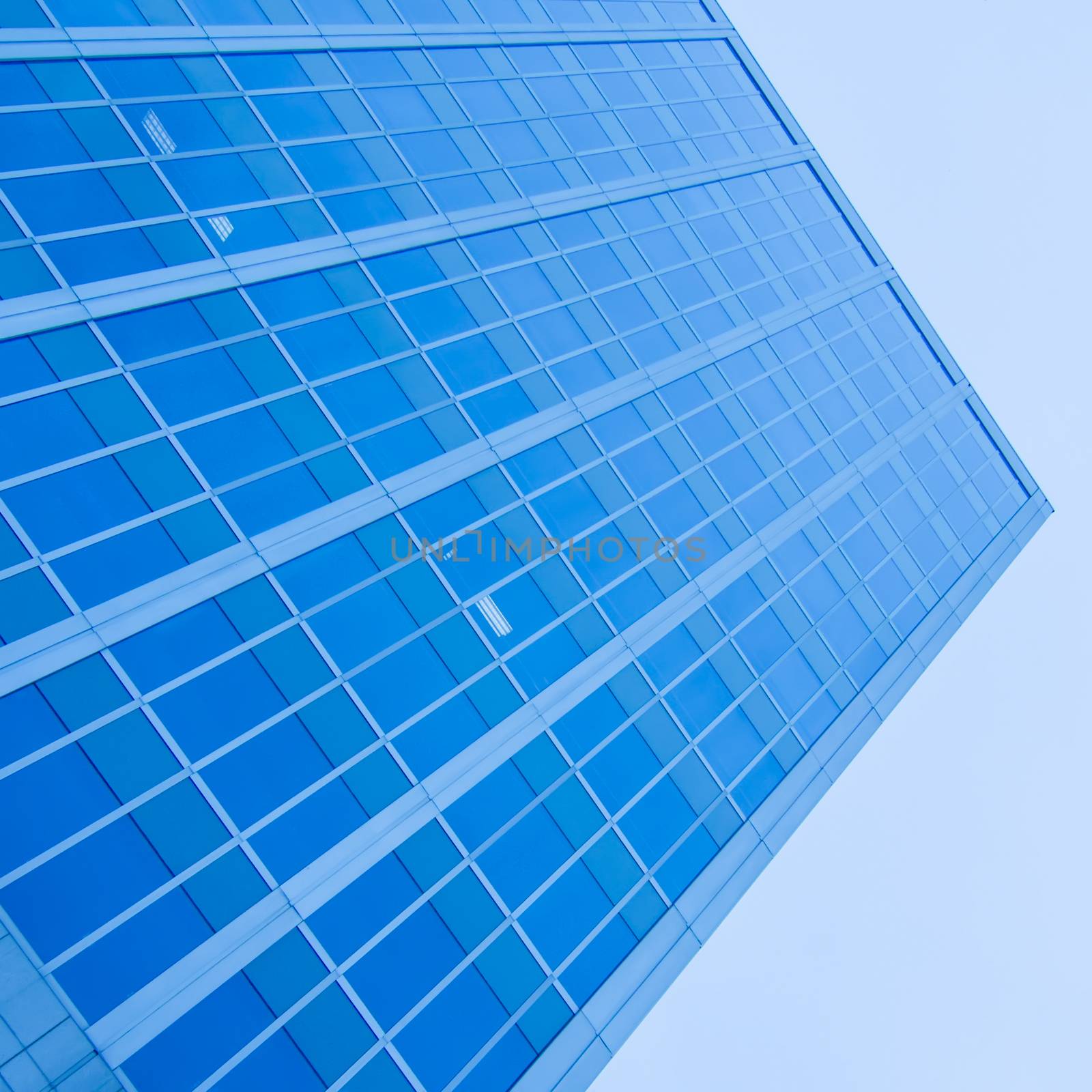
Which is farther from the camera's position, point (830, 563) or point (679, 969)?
point (830, 563)

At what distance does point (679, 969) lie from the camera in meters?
24.7

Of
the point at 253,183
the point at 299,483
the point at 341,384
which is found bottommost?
the point at 299,483

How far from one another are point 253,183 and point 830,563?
2384 cm

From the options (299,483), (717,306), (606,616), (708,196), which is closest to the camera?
(299,483)

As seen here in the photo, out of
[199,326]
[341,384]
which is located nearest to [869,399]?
[341,384]

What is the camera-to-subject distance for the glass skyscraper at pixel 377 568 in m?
17.4

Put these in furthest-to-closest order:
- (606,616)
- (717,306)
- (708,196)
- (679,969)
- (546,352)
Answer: (708,196), (717,306), (546,352), (606,616), (679,969)

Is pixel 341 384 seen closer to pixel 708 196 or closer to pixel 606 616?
pixel 606 616

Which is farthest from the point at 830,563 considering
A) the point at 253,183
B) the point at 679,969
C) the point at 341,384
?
the point at 253,183

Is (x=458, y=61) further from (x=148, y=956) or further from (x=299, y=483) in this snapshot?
(x=148, y=956)

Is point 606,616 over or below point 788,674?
over

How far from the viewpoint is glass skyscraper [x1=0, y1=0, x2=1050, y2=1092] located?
1744cm

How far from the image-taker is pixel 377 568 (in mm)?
23156

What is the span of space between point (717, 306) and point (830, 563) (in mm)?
11270
